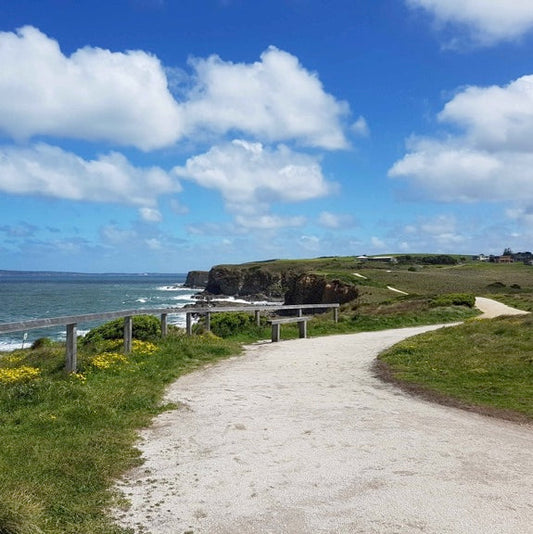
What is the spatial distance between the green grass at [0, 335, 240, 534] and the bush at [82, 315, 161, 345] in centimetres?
578

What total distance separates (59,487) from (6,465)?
32.7 inches

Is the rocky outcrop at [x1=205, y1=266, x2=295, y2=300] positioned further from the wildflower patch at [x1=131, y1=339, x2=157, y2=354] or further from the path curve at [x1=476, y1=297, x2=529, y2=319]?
the wildflower patch at [x1=131, y1=339, x2=157, y2=354]

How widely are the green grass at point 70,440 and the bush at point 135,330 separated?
19.0ft

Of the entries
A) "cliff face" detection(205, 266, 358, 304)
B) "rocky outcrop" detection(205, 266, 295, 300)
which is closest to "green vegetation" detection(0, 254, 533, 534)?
"cliff face" detection(205, 266, 358, 304)

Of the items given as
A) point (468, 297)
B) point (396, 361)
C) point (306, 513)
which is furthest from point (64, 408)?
point (468, 297)

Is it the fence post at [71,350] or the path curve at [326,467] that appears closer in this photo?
the path curve at [326,467]

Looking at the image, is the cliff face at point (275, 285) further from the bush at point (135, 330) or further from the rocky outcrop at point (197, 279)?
the rocky outcrop at point (197, 279)

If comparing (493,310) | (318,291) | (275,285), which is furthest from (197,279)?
(493,310)

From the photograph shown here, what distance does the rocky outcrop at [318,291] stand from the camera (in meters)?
55.1

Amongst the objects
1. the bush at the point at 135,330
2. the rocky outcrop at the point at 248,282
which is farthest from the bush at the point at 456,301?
the rocky outcrop at the point at 248,282

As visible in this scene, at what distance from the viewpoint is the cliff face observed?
5884cm

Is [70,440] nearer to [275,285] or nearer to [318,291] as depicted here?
[318,291]

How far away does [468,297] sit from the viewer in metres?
32.8

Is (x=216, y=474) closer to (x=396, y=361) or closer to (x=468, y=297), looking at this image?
(x=396, y=361)
